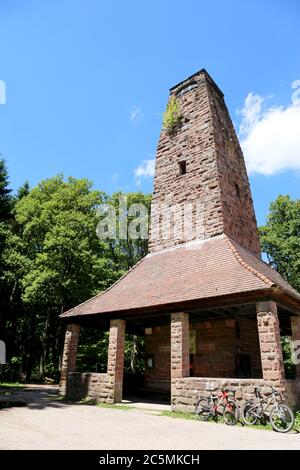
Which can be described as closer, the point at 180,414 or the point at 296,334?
the point at 180,414

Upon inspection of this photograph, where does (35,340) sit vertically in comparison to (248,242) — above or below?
below

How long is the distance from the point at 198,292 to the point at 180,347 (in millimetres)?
1666

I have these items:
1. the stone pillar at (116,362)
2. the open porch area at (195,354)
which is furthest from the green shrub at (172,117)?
the stone pillar at (116,362)

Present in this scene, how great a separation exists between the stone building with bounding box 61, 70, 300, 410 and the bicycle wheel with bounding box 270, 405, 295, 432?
2.07 ft

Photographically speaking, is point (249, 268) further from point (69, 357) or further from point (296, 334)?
point (69, 357)

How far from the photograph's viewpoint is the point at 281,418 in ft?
22.4

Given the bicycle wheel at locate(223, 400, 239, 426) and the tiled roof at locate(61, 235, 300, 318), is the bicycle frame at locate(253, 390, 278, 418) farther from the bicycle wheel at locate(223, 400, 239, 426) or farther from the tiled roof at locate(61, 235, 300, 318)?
the tiled roof at locate(61, 235, 300, 318)

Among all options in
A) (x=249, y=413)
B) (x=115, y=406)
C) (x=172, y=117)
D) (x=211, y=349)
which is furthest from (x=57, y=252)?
(x=249, y=413)

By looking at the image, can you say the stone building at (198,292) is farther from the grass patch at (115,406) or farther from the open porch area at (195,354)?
the grass patch at (115,406)

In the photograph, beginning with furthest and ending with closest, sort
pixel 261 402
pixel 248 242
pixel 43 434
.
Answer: pixel 248 242 → pixel 261 402 → pixel 43 434
